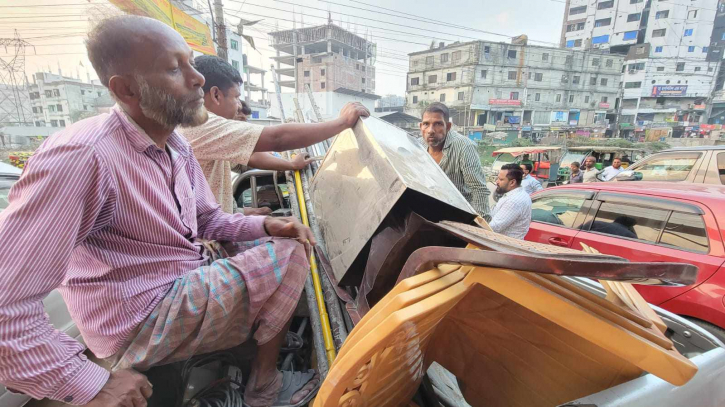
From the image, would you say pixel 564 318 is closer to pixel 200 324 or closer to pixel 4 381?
pixel 200 324

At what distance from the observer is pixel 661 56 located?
47.3 metres

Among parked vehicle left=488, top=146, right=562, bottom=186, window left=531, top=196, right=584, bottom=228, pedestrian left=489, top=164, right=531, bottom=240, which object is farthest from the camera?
parked vehicle left=488, top=146, right=562, bottom=186

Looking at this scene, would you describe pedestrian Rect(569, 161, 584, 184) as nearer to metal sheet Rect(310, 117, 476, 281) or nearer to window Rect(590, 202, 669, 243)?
window Rect(590, 202, 669, 243)

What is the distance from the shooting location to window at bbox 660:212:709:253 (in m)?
2.68

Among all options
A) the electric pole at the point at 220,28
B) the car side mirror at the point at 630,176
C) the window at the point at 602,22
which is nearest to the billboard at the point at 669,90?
the window at the point at 602,22

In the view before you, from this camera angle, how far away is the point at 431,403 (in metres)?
1.27

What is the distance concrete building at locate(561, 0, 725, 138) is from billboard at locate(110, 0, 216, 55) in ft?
175

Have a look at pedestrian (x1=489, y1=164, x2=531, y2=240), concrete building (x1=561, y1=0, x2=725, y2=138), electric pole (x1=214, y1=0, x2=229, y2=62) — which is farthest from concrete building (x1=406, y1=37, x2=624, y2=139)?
pedestrian (x1=489, y1=164, x2=531, y2=240)

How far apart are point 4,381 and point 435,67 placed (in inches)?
1956

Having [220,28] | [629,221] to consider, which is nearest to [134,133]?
[629,221]

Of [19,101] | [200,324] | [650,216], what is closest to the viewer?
[200,324]

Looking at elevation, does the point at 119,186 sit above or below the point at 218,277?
above

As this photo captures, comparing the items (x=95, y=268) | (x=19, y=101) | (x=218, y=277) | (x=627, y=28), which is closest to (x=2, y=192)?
(x=95, y=268)

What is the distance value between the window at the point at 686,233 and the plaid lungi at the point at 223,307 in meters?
3.45
